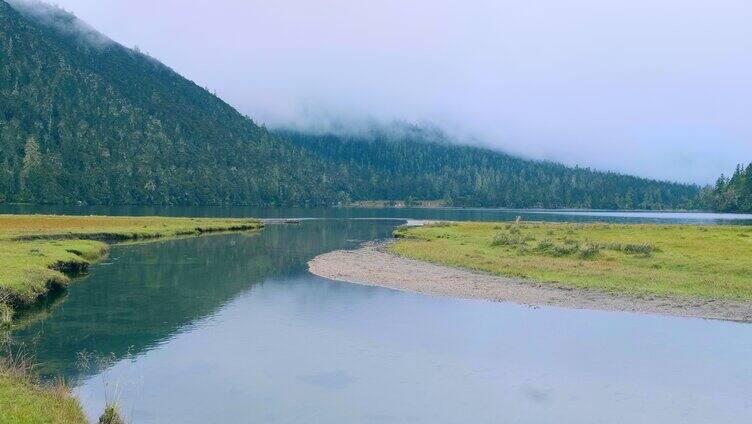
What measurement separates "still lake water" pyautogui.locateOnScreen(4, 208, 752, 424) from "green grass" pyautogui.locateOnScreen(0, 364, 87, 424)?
1541 mm

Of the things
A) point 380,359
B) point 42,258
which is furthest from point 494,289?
point 42,258

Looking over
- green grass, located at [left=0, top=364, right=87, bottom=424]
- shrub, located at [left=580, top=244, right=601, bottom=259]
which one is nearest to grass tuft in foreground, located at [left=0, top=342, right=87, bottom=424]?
green grass, located at [left=0, top=364, right=87, bottom=424]

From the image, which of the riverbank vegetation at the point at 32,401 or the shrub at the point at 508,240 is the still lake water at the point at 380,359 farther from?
the shrub at the point at 508,240

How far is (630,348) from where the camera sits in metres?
35.4

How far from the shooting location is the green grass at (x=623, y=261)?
176 feet

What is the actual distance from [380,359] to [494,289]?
2515 cm

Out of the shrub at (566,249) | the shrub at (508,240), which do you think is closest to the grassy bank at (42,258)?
the shrub at (566,249)

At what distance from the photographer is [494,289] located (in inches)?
2178

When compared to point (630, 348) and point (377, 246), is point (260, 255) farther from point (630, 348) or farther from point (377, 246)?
point (630, 348)

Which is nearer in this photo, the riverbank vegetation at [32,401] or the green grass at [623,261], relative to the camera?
the riverbank vegetation at [32,401]

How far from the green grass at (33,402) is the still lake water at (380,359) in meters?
1.54

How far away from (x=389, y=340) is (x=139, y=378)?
1475 centimetres

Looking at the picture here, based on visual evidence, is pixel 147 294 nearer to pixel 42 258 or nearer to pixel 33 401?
pixel 42 258

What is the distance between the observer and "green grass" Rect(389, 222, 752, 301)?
53625mm
